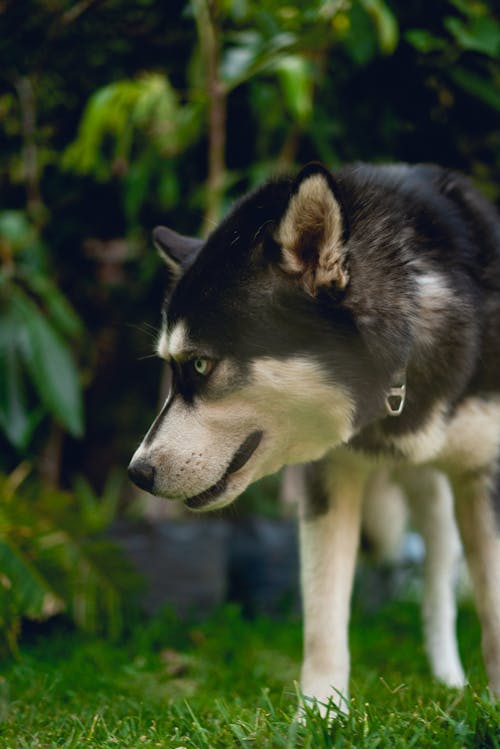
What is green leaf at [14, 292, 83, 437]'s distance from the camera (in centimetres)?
355

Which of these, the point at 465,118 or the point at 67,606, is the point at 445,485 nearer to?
the point at 67,606

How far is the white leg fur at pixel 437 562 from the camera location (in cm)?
321

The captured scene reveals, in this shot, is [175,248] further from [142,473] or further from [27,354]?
[27,354]

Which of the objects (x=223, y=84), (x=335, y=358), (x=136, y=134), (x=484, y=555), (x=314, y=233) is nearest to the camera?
(x=314, y=233)

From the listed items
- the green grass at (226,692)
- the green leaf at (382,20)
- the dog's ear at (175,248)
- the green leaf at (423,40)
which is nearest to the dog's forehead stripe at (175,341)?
the dog's ear at (175,248)

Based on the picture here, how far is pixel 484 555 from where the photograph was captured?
2.51 m

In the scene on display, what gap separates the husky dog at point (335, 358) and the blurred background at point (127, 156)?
34.6 inches

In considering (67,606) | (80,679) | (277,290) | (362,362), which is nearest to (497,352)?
(362,362)

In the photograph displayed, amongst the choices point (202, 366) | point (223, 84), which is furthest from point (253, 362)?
point (223, 84)

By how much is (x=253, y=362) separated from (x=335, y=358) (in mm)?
206

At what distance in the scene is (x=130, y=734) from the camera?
6.51 feet

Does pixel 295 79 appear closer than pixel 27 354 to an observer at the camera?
Yes

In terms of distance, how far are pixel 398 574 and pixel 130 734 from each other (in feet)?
9.09

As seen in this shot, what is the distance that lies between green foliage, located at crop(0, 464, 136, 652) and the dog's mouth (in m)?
1.02
